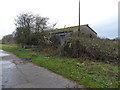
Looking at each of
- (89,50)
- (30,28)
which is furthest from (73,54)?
(30,28)

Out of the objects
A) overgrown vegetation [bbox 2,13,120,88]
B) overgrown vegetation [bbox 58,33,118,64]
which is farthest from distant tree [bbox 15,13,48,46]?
overgrown vegetation [bbox 58,33,118,64]

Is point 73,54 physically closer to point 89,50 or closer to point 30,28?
point 89,50

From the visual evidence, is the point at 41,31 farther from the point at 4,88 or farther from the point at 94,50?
the point at 4,88

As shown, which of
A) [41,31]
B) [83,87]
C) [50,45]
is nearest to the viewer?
[83,87]

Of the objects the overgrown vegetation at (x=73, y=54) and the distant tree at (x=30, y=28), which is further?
the distant tree at (x=30, y=28)

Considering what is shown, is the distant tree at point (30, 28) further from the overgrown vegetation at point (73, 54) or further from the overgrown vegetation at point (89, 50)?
the overgrown vegetation at point (89, 50)

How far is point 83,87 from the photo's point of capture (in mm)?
3822

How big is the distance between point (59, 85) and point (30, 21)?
18202 mm

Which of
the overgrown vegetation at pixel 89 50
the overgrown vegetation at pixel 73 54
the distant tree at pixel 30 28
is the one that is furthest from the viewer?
the distant tree at pixel 30 28

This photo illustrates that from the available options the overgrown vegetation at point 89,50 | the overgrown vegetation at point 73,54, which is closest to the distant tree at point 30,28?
the overgrown vegetation at point 73,54

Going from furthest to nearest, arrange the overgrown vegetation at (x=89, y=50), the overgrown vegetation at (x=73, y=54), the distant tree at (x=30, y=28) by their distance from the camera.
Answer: the distant tree at (x=30, y=28)
the overgrown vegetation at (x=89, y=50)
the overgrown vegetation at (x=73, y=54)

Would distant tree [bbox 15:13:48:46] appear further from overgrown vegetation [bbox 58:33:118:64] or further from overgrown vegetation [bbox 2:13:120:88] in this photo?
overgrown vegetation [bbox 58:33:118:64]

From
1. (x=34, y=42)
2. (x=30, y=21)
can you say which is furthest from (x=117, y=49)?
(x=30, y=21)

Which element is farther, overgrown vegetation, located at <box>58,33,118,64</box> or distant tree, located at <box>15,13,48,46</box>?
distant tree, located at <box>15,13,48,46</box>
